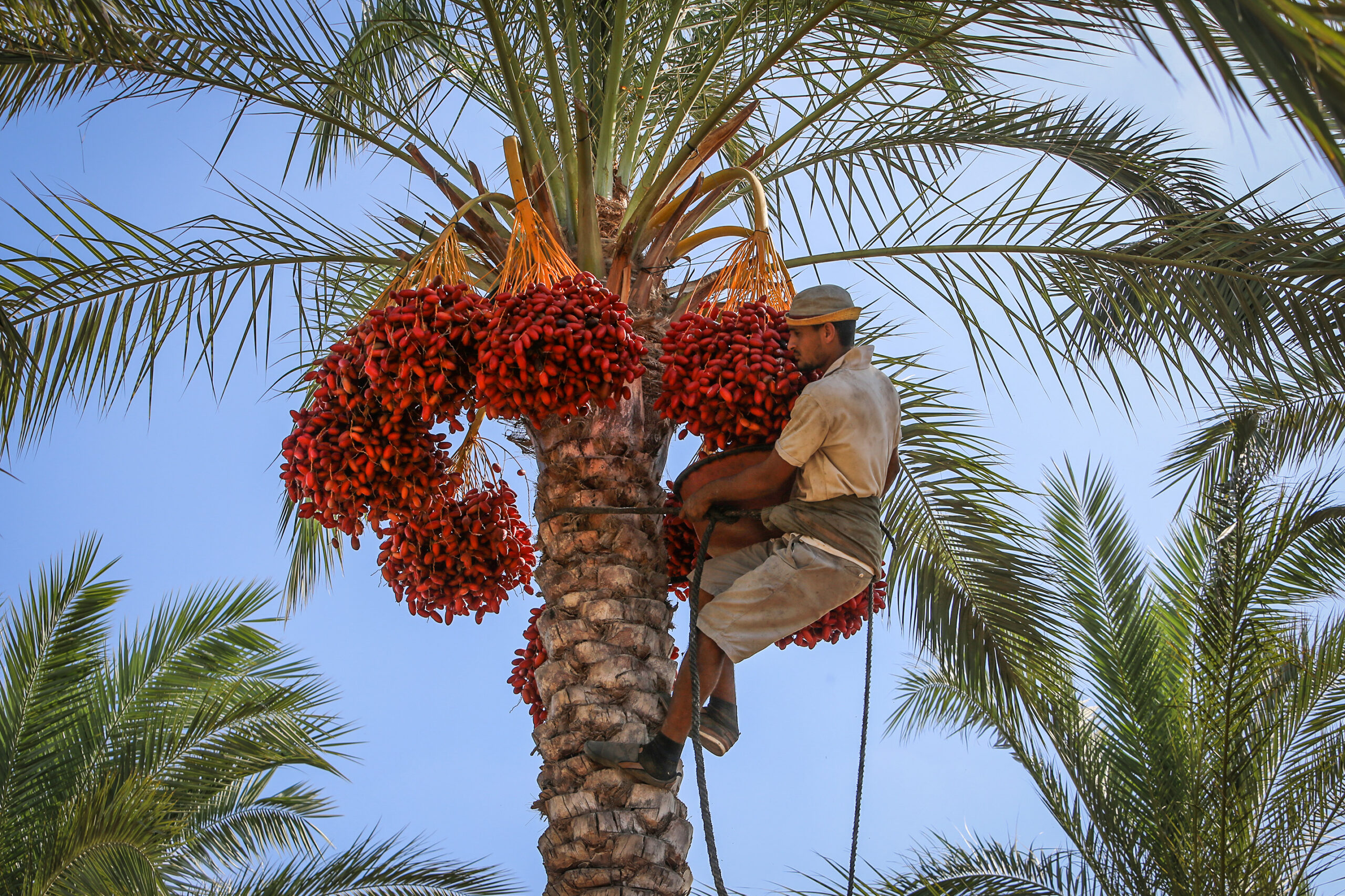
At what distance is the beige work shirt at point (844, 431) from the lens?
3.12 metres

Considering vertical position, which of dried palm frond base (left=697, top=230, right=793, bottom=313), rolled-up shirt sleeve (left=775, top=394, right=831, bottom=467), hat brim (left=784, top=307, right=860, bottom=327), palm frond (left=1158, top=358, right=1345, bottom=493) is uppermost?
palm frond (left=1158, top=358, right=1345, bottom=493)

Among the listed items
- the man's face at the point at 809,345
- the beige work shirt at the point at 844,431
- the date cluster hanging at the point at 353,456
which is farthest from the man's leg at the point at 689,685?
the date cluster hanging at the point at 353,456

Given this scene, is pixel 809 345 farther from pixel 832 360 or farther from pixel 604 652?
pixel 604 652

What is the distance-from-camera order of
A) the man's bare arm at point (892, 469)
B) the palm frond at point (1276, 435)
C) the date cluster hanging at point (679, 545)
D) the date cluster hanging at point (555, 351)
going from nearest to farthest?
the date cluster hanging at point (555, 351), the man's bare arm at point (892, 469), the date cluster hanging at point (679, 545), the palm frond at point (1276, 435)

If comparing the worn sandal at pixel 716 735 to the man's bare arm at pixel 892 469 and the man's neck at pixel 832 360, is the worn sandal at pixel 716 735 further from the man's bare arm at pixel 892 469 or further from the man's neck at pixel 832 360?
the man's neck at pixel 832 360

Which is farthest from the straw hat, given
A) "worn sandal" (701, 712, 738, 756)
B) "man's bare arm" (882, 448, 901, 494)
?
"worn sandal" (701, 712, 738, 756)

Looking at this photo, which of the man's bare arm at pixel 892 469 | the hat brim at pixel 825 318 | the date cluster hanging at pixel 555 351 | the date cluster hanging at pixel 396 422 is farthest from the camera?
the man's bare arm at pixel 892 469

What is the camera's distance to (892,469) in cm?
363

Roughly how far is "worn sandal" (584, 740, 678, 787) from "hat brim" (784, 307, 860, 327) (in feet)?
3.80

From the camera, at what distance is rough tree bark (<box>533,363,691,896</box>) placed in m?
3.16

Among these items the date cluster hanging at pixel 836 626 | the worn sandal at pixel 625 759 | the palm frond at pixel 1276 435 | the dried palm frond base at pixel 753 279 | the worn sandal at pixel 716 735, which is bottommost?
the worn sandal at pixel 625 759

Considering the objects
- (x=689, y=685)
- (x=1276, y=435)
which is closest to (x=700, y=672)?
(x=689, y=685)

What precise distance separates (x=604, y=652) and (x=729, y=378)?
0.81 meters

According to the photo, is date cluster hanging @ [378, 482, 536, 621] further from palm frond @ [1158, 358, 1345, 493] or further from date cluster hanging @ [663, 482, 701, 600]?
palm frond @ [1158, 358, 1345, 493]
